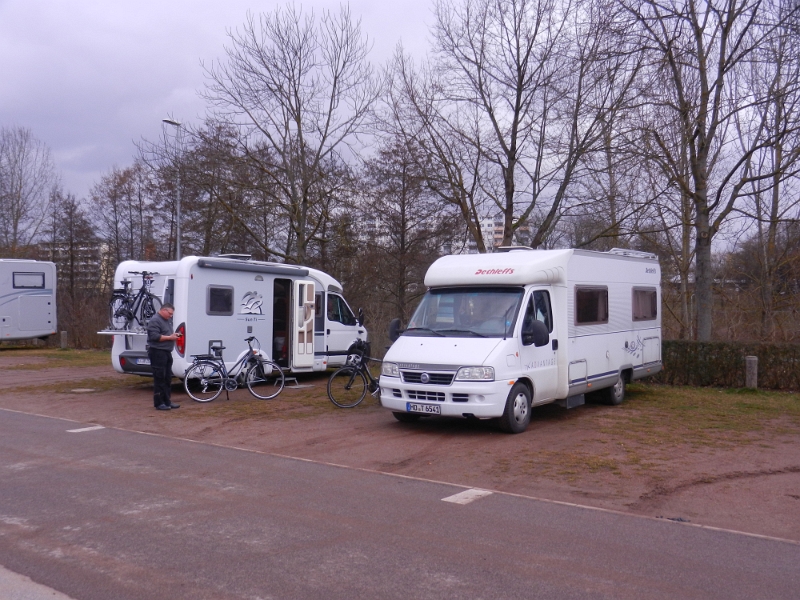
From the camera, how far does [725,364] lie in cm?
1600

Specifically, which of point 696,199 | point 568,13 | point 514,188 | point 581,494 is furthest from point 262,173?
point 581,494

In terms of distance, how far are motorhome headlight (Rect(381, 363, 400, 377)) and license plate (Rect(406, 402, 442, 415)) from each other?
46 cm

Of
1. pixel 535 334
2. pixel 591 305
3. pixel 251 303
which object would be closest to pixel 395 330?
pixel 535 334

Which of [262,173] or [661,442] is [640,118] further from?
[262,173]

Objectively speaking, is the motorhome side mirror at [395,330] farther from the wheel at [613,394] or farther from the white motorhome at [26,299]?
the white motorhome at [26,299]

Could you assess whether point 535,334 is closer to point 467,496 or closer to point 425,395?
point 425,395

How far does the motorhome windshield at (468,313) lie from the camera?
35.7ft

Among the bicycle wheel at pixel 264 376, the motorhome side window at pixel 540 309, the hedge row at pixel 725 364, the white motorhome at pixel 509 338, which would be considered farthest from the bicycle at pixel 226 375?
the hedge row at pixel 725 364

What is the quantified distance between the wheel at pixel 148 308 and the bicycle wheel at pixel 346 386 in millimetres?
3829

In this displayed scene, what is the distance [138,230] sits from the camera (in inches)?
1561

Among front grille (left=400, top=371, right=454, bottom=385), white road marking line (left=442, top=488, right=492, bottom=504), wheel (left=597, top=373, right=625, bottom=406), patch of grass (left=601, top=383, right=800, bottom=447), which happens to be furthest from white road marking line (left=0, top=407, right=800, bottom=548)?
wheel (left=597, top=373, right=625, bottom=406)

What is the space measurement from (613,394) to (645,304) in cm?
216

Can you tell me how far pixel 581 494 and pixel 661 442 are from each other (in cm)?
307

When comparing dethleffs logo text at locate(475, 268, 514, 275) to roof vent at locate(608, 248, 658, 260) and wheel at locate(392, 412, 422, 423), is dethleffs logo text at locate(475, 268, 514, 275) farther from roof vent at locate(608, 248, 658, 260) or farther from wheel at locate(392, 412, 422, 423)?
roof vent at locate(608, 248, 658, 260)
